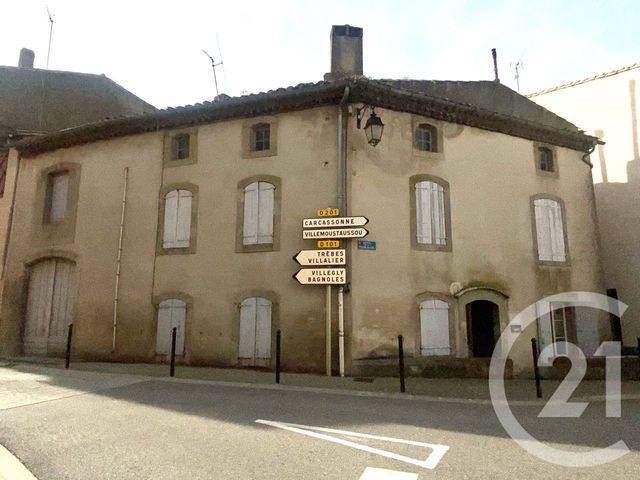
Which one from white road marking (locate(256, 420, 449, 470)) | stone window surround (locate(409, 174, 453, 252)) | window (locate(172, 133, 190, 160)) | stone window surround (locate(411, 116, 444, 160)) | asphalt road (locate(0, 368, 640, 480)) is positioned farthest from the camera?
window (locate(172, 133, 190, 160))

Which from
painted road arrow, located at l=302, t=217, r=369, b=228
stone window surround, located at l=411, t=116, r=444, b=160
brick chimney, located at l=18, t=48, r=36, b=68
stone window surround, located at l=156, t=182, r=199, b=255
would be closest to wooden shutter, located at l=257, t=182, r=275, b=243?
painted road arrow, located at l=302, t=217, r=369, b=228

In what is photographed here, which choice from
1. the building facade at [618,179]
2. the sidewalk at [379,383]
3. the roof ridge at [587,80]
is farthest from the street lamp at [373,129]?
the roof ridge at [587,80]

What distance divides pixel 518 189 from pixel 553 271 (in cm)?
236

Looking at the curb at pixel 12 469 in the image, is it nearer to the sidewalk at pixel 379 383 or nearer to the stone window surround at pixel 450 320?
the sidewalk at pixel 379 383

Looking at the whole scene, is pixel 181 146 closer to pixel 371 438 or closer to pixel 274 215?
pixel 274 215

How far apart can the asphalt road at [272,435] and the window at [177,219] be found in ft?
14.3

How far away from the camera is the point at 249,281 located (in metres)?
9.80

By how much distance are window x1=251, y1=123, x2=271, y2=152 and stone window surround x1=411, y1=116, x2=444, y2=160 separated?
3523mm

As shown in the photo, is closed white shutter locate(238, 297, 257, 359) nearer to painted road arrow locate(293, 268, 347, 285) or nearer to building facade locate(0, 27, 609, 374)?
building facade locate(0, 27, 609, 374)

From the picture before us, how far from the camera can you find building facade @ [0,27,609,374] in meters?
9.56

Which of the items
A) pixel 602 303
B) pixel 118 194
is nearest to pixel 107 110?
pixel 118 194

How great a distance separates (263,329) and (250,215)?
8.78 feet

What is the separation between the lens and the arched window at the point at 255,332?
31.2 feet

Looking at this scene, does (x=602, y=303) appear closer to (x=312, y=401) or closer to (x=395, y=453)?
(x=312, y=401)
